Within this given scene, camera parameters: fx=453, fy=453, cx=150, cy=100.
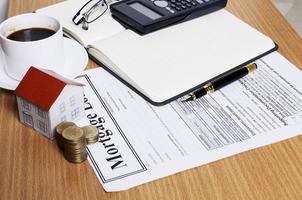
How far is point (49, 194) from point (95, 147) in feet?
0.33

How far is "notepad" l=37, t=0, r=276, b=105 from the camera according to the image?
734 millimetres

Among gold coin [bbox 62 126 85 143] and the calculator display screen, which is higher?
the calculator display screen

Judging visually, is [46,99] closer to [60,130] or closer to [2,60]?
[60,130]

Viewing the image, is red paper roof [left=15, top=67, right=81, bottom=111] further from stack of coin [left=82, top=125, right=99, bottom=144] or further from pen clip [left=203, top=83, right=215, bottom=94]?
pen clip [left=203, top=83, right=215, bottom=94]

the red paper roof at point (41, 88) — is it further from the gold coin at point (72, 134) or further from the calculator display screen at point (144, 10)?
the calculator display screen at point (144, 10)

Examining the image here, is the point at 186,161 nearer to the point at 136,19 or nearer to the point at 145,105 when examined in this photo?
the point at 145,105

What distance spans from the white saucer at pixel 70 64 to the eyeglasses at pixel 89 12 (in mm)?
64

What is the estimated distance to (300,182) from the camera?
0.61 metres

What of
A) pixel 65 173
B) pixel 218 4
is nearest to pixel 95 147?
pixel 65 173

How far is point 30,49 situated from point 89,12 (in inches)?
8.7

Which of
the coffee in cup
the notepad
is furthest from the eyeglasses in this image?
the coffee in cup

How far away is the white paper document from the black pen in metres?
0.01

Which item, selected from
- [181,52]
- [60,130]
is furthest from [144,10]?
[60,130]

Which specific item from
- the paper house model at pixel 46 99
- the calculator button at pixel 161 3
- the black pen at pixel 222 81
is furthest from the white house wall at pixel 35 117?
the calculator button at pixel 161 3
